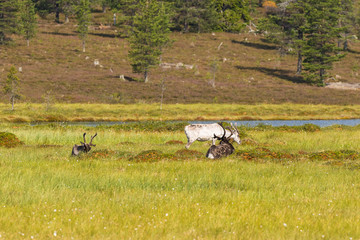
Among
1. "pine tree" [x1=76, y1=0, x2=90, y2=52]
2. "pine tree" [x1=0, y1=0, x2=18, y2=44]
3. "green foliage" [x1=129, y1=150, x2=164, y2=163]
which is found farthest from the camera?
"pine tree" [x1=0, y1=0, x2=18, y2=44]

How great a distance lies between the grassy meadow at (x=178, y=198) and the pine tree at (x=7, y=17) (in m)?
89.6

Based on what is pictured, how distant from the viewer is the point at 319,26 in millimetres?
86438

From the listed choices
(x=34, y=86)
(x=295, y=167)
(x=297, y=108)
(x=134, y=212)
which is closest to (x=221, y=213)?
(x=134, y=212)

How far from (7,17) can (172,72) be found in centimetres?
4432

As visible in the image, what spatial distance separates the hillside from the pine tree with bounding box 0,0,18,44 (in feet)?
12.2

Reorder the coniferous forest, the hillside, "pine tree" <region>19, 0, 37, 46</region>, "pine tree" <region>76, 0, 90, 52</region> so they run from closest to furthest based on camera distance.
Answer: the hillside, the coniferous forest, "pine tree" <region>76, 0, 90, 52</region>, "pine tree" <region>19, 0, 37, 46</region>

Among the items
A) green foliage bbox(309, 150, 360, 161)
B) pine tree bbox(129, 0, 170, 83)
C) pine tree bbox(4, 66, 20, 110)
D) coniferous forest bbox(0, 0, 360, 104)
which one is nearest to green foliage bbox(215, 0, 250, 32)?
coniferous forest bbox(0, 0, 360, 104)

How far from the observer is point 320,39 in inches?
3381

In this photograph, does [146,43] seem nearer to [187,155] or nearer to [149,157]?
[187,155]

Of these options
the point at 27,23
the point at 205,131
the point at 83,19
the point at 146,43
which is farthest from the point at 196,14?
the point at 205,131

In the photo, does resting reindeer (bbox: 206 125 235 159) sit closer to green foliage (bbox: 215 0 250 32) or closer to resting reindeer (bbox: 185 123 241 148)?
resting reindeer (bbox: 185 123 241 148)

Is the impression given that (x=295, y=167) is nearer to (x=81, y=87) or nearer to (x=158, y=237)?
(x=158, y=237)

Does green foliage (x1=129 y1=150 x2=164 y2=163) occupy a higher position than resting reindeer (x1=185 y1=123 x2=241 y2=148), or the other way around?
resting reindeer (x1=185 y1=123 x2=241 y2=148)

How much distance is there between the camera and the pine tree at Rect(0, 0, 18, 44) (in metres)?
94.9
